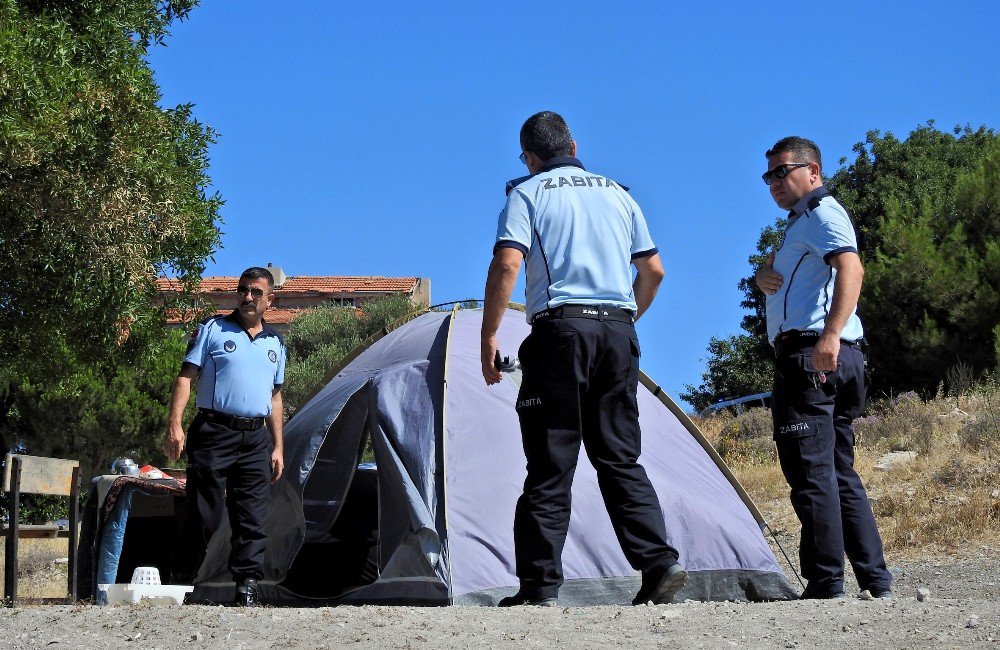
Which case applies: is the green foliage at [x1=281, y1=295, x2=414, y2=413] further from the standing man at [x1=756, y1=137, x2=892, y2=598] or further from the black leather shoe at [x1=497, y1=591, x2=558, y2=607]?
the black leather shoe at [x1=497, y1=591, x2=558, y2=607]

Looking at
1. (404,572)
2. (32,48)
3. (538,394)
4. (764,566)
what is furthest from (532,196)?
(32,48)

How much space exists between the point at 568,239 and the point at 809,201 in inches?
43.8

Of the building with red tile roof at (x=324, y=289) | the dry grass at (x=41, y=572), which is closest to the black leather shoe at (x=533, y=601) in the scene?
the dry grass at (x=41, y=572)

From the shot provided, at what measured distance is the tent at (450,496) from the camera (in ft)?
19.7

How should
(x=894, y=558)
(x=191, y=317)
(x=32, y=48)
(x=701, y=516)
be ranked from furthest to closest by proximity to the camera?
(x=191, y=317)
(x=32, y=48)
(x=894, y=558)
(x=701, y=516)

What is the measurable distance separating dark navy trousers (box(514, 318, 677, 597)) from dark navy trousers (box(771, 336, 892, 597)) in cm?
61

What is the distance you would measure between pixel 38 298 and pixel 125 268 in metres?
1.17

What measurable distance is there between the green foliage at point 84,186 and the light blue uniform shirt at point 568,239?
6895mm

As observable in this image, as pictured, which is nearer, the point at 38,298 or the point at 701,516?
the point at 701,516

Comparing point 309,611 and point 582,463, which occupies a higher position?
point 582,463

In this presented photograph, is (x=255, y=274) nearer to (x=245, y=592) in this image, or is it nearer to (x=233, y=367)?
(x=233, y=367)

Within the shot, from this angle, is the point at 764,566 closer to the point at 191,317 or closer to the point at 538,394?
the point at 538,394

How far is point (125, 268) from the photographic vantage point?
40.3ft

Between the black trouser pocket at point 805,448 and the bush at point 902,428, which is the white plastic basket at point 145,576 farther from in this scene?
the bush at point 902,428
